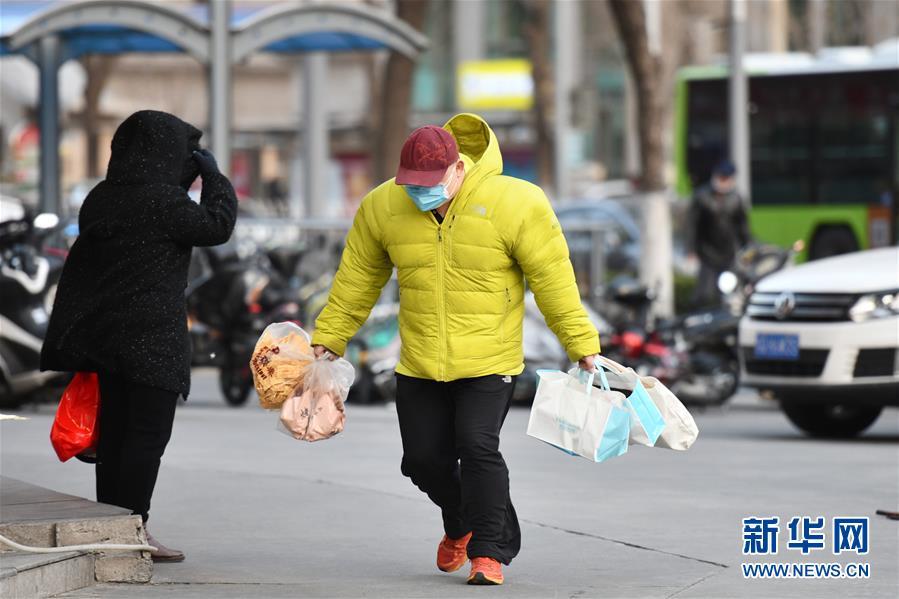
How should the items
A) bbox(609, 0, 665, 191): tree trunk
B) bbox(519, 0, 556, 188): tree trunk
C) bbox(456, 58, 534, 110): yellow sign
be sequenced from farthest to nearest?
bbox(456, 58, 534, 110): yellow sign < bbox(519, 0, 556, 188): tree trunk < bbox(609, 0, 665, 191): tree trunk

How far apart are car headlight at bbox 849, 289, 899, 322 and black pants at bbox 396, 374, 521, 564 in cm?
576

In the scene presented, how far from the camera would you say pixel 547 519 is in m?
8.96

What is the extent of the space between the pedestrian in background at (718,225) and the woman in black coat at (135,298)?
38.3 ft

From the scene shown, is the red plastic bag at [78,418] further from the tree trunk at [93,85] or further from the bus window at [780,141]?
the tree trunk at [93,85]

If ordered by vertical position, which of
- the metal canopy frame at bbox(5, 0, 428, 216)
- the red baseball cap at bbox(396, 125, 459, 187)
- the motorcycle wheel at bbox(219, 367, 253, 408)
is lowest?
the motorcycle wheel at bbox(219, 367, 253, 408)

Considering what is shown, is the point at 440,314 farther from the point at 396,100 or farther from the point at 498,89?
the point at 498,89

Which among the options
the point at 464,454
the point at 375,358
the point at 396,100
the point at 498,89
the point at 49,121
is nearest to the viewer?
the point at 464,454

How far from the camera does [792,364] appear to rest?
12883mm

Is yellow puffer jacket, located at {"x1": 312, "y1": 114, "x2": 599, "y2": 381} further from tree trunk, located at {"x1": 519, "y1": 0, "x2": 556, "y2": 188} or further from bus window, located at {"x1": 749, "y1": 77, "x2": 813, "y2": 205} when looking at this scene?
tree trunk, located at {"x1": 519, "y1": 0, "x2": 556, "y2": 188}

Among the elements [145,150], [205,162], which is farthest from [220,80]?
[145,150]

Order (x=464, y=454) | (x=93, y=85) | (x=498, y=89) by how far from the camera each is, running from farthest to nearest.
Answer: (x=498, y=89)
(x=93, y=85)
(x=464, y=454)

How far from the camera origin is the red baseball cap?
22.9 ft

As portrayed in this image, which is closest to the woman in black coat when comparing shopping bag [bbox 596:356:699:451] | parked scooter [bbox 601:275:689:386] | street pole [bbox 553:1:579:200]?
shopping bag [bbox 596:356:699:451]

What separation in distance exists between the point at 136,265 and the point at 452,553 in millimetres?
1549
